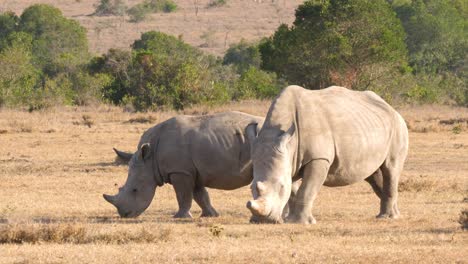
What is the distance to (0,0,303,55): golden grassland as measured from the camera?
112125mm

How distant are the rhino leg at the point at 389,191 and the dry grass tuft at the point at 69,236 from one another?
4098 mm

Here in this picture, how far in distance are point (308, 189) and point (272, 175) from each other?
826mm

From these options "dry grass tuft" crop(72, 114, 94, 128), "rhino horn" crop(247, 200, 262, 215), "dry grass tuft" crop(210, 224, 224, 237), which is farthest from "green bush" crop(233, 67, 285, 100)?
"dry grass tuft" crop(210, 224, 224, 237)

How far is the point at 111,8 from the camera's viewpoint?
5069 inches

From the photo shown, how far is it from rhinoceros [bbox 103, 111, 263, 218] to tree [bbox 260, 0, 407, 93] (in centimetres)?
2698

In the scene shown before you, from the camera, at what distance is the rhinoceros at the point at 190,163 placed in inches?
695

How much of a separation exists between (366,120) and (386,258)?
457cm

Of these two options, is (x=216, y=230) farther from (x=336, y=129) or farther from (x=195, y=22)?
(x=195, y=22)

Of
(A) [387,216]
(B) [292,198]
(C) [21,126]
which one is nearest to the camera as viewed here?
(B) [292,198]

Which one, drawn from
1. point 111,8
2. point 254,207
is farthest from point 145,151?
point 111,8

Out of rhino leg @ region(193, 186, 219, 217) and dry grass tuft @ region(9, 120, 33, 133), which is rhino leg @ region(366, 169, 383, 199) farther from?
dry grass tuft @ region(9, 120, 33, 133)

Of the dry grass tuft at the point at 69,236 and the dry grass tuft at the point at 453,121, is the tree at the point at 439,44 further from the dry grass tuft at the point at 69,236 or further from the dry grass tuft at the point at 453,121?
the dry grass tuft at the point at 69,236

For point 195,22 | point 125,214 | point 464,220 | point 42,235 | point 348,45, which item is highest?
point 42,235

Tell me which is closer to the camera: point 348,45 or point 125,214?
point 125,214
